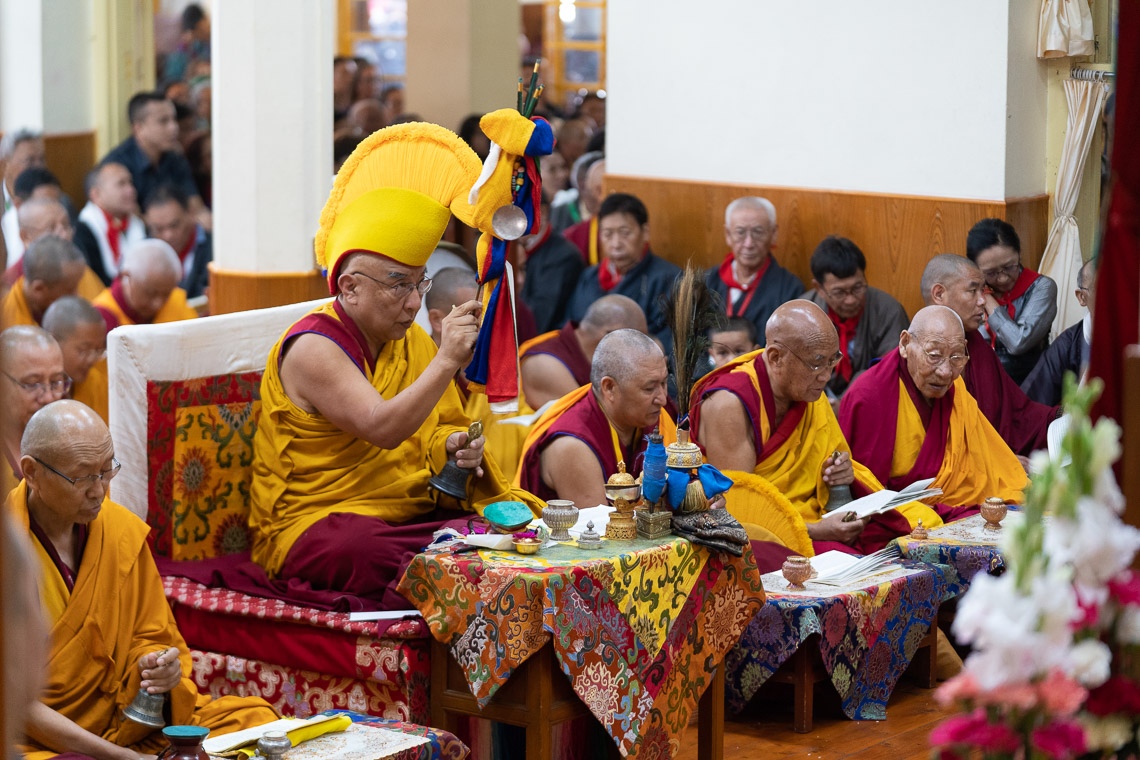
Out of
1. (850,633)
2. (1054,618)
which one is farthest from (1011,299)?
(1054,618)

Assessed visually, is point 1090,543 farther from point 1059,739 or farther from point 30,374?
point 30,374

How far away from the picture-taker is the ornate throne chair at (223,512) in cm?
437

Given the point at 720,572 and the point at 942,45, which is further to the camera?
the point at 942,45

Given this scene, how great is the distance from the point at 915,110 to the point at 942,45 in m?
0.33

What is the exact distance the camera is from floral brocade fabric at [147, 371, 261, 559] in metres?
4.86

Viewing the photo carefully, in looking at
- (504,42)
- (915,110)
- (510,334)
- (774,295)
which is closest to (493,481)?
(510,334)

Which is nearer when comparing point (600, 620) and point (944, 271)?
point (600, 620)

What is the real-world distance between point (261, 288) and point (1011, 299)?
11.0ft

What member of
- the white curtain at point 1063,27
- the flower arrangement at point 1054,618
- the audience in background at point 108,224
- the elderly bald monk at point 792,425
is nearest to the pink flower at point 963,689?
the flower arrangement at point 1054,618

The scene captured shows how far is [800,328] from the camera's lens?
5707 millimetres

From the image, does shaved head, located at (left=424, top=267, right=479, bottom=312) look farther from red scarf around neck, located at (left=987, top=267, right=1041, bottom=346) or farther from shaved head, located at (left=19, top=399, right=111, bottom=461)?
shaved head, located at (left=19, top=399, right=111, bottom=461)

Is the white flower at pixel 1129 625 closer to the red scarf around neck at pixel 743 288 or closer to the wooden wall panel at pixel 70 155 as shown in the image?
the red scarf around neck at pixel 743 288

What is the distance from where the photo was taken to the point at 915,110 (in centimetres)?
802

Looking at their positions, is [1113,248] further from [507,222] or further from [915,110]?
[915,110]
